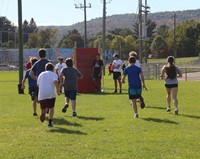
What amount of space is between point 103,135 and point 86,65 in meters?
14.5

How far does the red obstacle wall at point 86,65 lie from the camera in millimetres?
25078

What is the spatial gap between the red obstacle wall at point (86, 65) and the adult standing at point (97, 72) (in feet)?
0.88

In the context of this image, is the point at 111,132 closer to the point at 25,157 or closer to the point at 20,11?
the point at 25,157

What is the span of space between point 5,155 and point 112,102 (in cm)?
1076

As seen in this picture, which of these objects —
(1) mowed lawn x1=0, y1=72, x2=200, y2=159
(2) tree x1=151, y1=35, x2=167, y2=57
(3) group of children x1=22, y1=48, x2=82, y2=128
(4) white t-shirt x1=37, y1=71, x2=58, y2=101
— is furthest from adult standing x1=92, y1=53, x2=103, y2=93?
(2) tree x1=151, y1=35, x2=167, y2=57

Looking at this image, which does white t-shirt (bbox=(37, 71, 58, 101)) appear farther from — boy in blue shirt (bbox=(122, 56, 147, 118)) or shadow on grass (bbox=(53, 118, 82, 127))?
boy in blue shirt (bbox=(122, 56, 147, 118))

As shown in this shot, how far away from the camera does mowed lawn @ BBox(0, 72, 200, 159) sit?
28.7 ft

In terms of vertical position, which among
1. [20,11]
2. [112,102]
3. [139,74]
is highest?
[20,11]

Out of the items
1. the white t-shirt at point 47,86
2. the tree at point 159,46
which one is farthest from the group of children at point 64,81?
the tree at point 159,46

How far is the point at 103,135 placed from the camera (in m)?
10.7

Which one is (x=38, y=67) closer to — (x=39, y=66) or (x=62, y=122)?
(x=39, y=66)

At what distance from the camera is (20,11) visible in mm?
26406

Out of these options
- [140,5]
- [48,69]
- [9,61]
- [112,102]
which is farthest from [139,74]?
[9,61]

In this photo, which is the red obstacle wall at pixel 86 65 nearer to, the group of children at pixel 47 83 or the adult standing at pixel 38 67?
the group of children at pixel 47 83
